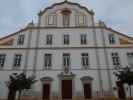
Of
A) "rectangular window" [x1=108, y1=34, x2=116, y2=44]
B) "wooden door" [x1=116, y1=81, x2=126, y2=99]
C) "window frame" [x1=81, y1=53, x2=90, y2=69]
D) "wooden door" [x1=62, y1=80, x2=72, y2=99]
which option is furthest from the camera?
"rectangular window" [x1=108, y1=34, x2=116, y2=44]

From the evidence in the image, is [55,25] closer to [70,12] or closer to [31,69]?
[70,12]

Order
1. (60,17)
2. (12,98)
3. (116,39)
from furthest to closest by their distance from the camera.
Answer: (60,17) < (116,39) < (12,98)

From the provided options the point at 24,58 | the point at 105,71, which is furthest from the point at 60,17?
the point at 105,71

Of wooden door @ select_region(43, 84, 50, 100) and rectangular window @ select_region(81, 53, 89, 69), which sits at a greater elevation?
rectangular window @ select_region(81, 53, 89, 69)

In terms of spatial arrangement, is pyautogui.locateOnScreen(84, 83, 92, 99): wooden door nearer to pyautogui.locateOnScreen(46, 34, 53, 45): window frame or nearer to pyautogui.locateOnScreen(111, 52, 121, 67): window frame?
pyautogui.locateOnScreen(111, 52, 121, 67): window frame

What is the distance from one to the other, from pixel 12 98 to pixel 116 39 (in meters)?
15.0

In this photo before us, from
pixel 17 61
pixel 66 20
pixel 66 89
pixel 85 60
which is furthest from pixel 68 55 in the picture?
pixel 17 61

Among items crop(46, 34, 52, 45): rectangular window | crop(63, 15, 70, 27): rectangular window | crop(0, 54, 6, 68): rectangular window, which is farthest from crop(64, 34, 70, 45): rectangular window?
crop(0, 54, 6, 68): rectangular window

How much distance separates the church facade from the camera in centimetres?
2281

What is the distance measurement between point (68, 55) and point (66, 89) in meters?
4.37

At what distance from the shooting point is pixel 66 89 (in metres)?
23.0

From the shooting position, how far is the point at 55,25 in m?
27.0

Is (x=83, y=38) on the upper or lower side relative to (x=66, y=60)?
upper

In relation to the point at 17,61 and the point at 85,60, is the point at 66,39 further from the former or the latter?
the point at 17,61
